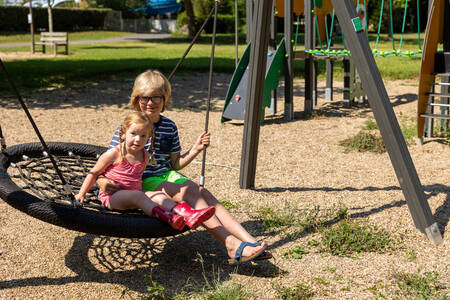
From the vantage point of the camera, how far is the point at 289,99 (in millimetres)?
7914

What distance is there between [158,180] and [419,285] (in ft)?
5.33

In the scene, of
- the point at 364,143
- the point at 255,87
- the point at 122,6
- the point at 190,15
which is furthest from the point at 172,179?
the point at 122,6

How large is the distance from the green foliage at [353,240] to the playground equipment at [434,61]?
289 cm

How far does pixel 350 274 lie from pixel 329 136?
13.2ft

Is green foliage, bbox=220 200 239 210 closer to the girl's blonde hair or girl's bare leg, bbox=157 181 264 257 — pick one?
girl's bare leg, bbox=157 181 264 257

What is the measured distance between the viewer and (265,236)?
12.1 feet

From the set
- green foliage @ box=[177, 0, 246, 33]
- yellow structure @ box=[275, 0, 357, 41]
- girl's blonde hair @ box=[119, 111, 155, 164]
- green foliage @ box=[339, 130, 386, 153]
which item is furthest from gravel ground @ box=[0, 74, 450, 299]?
green foliage @ box=[177, 0, 246, 33]

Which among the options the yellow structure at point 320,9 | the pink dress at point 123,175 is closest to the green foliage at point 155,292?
the pink dress at point 123,175

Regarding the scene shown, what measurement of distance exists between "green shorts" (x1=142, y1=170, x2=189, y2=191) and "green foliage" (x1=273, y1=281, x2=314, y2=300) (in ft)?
2.96

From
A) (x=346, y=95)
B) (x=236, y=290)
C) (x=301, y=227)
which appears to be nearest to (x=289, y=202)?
(x=301, y=227)

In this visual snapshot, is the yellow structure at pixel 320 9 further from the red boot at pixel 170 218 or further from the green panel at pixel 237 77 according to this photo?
the red boot at pixel 170 218

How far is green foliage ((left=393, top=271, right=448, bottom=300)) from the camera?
9.08 ft

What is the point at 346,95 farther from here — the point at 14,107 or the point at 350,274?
the point at 350,274

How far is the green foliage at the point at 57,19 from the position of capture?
35969mm
